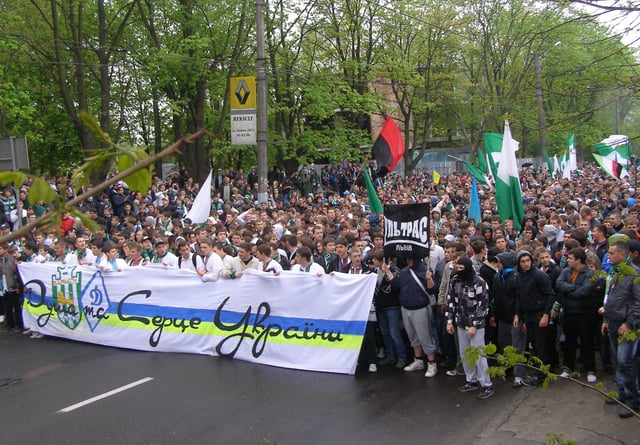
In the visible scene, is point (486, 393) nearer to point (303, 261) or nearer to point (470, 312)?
point (470, 312)

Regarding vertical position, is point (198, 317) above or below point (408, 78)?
below

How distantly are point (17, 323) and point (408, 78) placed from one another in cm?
2454

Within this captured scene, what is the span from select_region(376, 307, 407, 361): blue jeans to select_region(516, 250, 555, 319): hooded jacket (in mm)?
1553

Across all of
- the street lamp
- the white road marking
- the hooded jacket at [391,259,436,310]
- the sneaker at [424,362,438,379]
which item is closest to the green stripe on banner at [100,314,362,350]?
the hooded jacket at [391,259,436,310]

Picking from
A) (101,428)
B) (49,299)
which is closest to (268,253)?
(101,428)

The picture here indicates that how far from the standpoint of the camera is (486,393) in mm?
7020

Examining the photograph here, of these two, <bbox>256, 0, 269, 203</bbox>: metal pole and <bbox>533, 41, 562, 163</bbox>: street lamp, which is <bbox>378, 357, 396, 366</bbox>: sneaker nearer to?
<bbox>533, 41, 562, 163</bbox>: street lamp

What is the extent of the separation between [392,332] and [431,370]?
2.37 feet

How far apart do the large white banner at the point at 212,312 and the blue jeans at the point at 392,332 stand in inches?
15.7

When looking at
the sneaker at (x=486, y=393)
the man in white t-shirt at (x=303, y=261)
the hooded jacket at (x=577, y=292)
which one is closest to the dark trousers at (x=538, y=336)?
the hooded jacket at (x=577, y=292)

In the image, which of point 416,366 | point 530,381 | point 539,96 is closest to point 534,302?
point 530,381

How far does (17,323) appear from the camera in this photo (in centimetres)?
1174

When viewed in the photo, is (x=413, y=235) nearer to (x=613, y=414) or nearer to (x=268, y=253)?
(x=268, y=253)

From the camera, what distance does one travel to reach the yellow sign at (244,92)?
15773 mm
